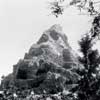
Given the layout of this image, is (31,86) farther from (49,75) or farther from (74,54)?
(74,54)

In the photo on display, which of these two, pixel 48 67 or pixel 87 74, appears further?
pixel 48 67

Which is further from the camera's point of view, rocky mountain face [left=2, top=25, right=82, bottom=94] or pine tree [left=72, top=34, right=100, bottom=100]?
rocky mountain face [left=2, top=25, right=82, bottom=94]

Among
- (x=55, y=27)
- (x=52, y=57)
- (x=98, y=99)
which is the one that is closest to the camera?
(x=98, y=99)

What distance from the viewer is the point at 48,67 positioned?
120m

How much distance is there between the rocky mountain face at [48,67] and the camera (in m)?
109

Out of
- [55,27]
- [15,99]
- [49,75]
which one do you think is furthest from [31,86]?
[55,27]

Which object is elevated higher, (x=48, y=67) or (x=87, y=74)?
(x=48, y=67)

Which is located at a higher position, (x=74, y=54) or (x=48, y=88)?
(x=74, y=54)

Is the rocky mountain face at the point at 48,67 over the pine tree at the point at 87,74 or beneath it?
over

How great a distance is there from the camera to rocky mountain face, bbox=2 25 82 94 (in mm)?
109312

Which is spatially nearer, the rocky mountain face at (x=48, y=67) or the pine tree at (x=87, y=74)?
→ the pine tree at (x=87, y=74)

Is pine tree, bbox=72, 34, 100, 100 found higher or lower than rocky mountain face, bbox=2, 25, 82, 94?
lower

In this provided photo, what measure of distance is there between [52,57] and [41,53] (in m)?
4.77

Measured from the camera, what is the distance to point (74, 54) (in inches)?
5812
